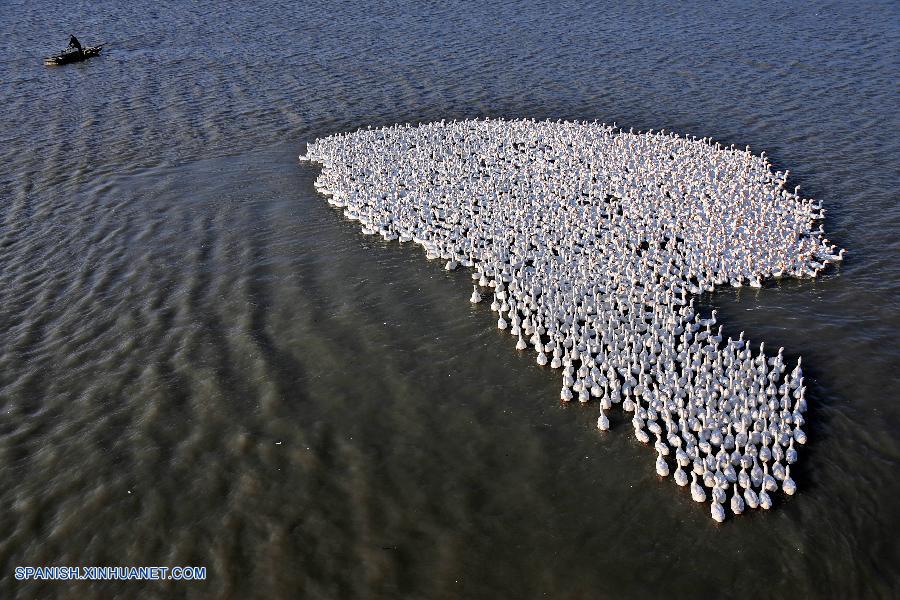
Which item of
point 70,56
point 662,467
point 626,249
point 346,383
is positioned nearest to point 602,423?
point 662,467

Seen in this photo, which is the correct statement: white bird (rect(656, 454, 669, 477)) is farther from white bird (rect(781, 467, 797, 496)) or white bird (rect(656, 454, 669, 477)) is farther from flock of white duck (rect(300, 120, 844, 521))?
white bird (rect(781, 467, 797, 496))

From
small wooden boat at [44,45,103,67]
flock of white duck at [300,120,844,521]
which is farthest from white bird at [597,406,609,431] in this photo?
small wooden boat at [44,45,103,67]

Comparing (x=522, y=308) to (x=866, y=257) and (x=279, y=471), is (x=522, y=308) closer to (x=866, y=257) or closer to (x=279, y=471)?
(x=279, y=471)

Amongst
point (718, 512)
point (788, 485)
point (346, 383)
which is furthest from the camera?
point (346, 383)

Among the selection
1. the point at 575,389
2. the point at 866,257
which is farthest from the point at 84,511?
the point at 866,257

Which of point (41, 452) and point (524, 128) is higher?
point (524, 128)

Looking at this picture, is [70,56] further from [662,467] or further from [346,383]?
[662,467]

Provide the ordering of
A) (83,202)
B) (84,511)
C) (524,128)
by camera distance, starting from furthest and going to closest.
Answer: (524,128) → (83,202) → (84,511)
